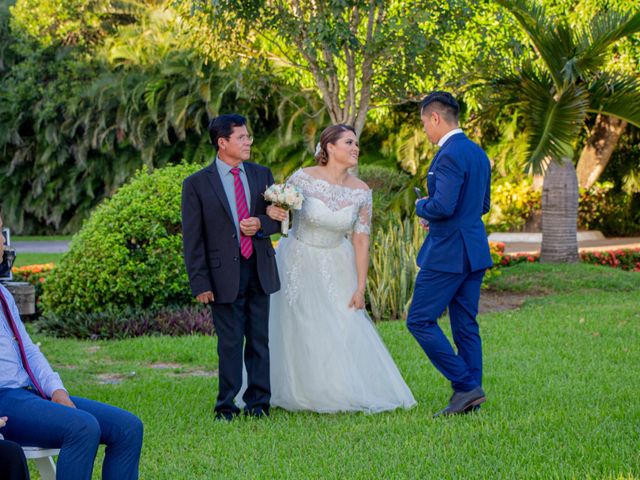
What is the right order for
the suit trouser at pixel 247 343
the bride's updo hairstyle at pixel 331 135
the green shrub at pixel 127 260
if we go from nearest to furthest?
1. the suit trouser at pixel 247 343
2. the bride's updo hairstyle at pixel 331 135
3. the green shrub at pixel 127 260

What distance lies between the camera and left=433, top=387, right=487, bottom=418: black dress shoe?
6207mm

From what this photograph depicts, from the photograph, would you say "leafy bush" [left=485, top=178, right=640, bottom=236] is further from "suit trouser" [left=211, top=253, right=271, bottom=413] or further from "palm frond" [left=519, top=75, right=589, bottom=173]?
"suit trouser" [left=211, top=253, right=271, bottom=413]

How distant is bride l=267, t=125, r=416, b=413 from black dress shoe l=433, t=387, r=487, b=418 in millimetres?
464

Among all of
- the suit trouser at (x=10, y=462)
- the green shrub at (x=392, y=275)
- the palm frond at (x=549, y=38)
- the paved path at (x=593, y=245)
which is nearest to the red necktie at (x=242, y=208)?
the suit trouser at (x=10, y=462)

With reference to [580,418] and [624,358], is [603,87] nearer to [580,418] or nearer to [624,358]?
[624,358]

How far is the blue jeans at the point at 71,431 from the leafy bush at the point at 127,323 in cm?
634

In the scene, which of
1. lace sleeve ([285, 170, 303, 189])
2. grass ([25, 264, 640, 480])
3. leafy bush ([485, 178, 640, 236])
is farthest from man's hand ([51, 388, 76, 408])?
leafy bush ([485, 178, 640, 236])

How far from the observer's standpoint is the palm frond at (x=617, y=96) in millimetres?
15086

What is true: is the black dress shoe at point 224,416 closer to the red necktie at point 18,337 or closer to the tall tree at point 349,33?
the red necktie at point 18,337

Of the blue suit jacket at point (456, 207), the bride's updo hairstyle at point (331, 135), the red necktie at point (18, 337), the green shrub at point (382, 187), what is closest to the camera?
the red necktie at point (18, 337)

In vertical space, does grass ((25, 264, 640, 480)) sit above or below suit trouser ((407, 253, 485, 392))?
below

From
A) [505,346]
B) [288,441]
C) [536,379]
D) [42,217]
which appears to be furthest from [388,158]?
[288,441]

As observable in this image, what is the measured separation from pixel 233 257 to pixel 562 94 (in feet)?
31.1

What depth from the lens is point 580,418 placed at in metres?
6.00
